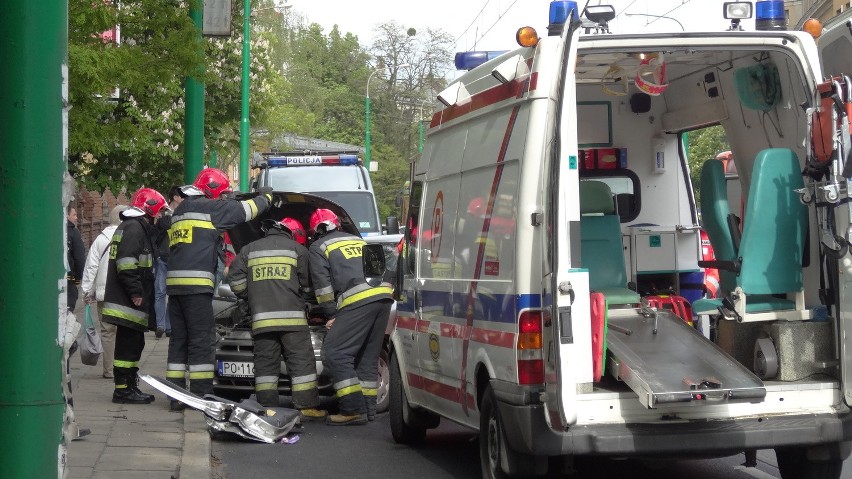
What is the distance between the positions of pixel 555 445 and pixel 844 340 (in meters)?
1.63

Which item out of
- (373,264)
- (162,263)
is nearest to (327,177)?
(162,263)

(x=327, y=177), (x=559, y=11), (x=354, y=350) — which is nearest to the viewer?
(x=559, y=11)

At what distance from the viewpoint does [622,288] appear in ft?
28.6

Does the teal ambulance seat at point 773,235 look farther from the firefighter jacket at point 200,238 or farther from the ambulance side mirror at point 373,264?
the firefighter jacket at point 200,238

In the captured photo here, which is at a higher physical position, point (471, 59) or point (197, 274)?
point (471, 59)

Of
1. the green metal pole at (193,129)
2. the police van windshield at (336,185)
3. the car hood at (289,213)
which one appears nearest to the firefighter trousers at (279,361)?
the car hood at (289,213)

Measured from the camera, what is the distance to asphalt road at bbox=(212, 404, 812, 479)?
26.9 feet

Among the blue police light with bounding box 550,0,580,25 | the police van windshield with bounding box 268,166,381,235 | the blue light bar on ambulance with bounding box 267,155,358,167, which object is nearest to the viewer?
the blue police light with bounding box 550,0,580,25

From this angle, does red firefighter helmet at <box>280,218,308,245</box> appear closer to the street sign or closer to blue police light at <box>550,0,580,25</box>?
blue police light at <box>550,0,580,25</box>

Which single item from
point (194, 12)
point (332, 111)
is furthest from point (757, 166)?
point (332, 111)

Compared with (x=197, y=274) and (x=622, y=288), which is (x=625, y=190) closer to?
(x=622, y=288)

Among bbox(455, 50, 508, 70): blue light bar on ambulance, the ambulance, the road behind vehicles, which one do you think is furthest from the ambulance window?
bbox(455, 50, 508, 70): blue light bar on ambulance

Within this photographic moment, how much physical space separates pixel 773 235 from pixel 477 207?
163 centimetres

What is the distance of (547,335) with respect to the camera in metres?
6.20
